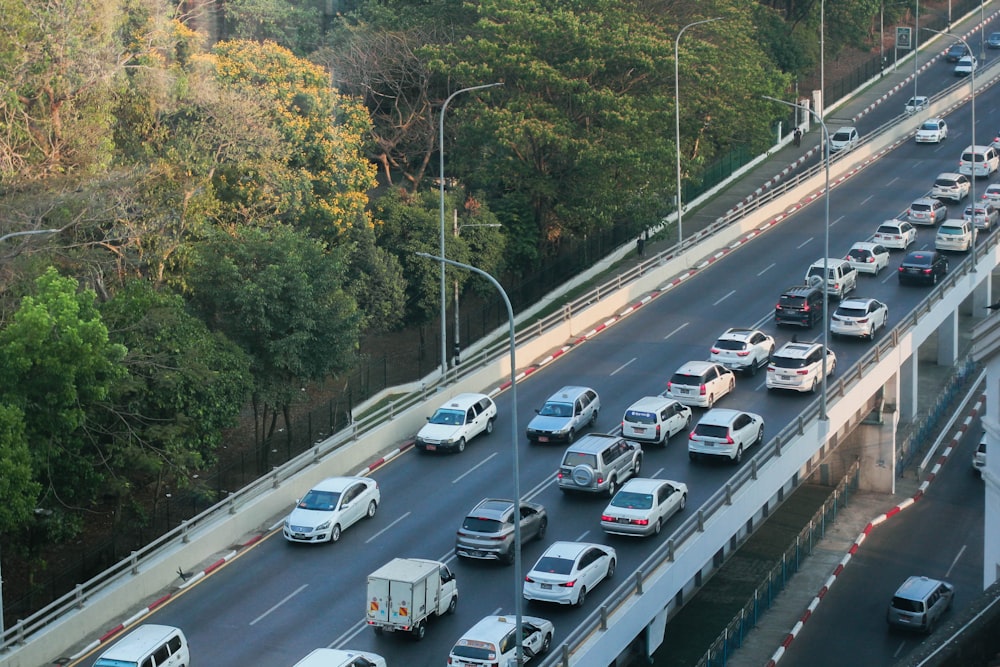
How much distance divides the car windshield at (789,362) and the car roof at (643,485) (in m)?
11.2

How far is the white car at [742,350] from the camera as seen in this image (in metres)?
52.8

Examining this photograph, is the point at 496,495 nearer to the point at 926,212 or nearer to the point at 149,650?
the point at 149,650

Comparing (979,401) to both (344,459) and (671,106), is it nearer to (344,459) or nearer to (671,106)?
(671,106)

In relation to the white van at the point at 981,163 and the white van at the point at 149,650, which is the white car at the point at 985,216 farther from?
the white van at the point at 149,650

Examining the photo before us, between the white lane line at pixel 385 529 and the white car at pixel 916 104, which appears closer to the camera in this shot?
the white lane line at pixel 385 529

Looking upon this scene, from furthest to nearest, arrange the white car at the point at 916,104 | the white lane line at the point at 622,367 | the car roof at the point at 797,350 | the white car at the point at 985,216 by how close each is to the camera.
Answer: the white car at the point at 916,104
the white car at the point at 985,216
the white lane line at the point at 622,367
the car roof at the point at 797,350

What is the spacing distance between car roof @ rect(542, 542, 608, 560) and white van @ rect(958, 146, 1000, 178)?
50526 millimetres

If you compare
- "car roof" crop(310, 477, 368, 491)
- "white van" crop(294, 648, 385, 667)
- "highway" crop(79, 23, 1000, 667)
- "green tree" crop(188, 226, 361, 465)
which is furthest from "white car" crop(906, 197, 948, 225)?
"white van" crop(294, 648, 385, 667)

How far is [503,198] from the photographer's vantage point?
73.8m

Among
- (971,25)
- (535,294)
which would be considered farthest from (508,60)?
(971,25)

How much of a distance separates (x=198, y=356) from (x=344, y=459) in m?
5.74

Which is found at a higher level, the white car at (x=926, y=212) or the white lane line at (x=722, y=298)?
the white car at (x=926, y=212)

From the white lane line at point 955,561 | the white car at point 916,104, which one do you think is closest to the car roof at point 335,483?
the white lane line at point 955,561

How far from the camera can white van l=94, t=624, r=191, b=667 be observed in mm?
32000
